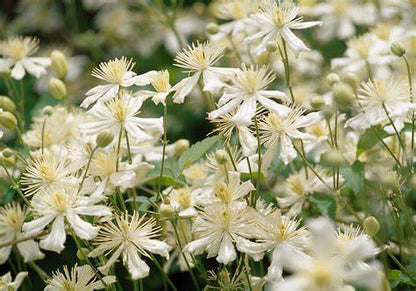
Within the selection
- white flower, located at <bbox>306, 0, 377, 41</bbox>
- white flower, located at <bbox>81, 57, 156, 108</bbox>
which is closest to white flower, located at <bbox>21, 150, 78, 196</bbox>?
white flower, located at <bbox>81, 57, 156, 108</bbox>

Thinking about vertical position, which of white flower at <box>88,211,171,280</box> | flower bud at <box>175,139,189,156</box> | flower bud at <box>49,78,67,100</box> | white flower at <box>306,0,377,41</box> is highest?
white flower at <box>306,0,377,41</box>

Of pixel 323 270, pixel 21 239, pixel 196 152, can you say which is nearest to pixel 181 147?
pixel 196 152

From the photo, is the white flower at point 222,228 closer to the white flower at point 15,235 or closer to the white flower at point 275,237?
the white flower at point 275,237

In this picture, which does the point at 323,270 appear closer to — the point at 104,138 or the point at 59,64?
the point at 104,138

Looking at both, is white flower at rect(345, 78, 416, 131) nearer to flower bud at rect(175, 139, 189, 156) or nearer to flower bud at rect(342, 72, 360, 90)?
flower bud at rect(342, 72, 360, 90)

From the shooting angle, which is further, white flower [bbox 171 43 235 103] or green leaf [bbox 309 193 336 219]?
green leaf [bbox 309 193 336 219]

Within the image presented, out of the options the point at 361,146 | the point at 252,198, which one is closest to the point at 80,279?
the point at 252,198

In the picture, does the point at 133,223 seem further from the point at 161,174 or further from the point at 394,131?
the point at 394,131
